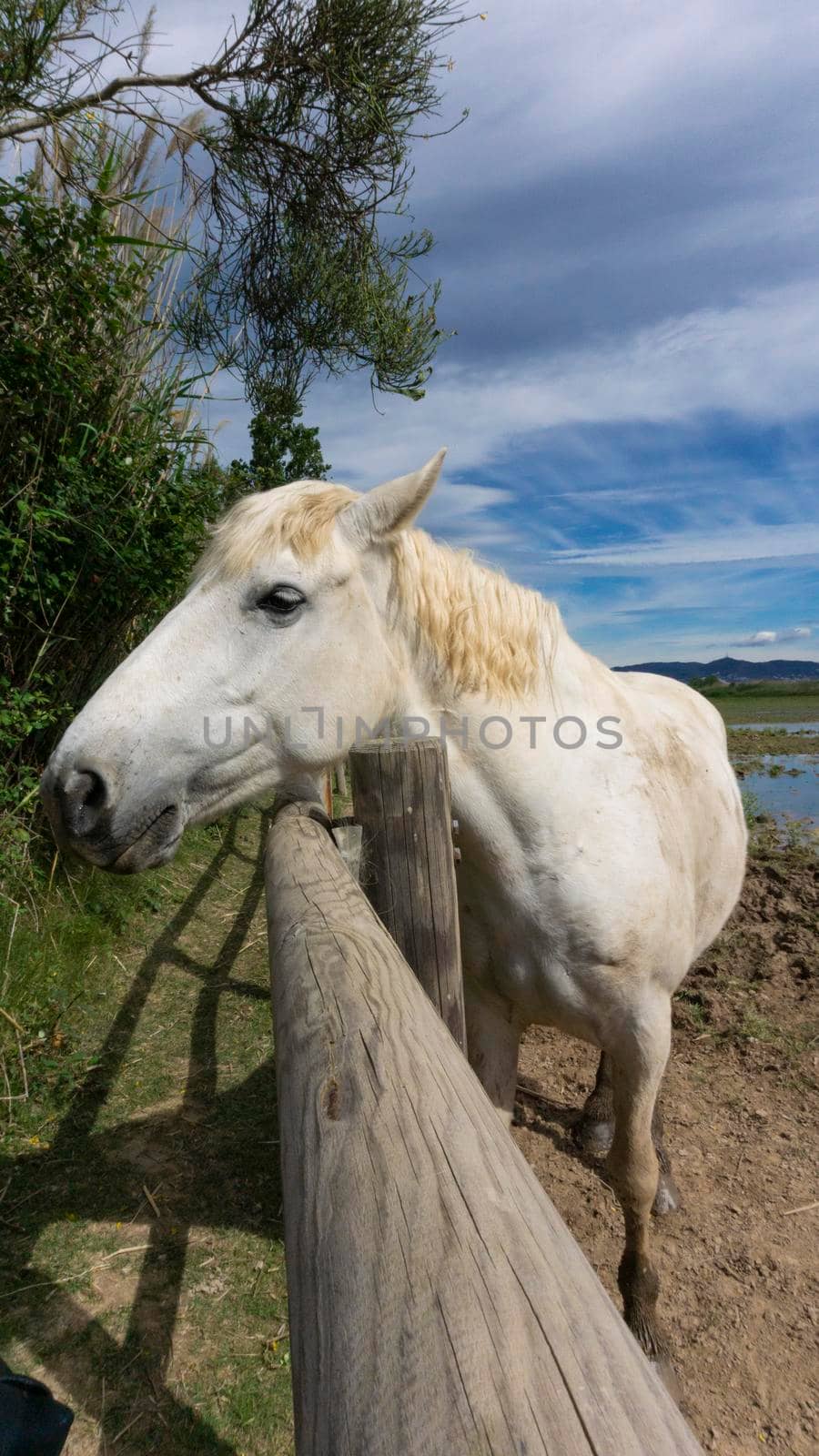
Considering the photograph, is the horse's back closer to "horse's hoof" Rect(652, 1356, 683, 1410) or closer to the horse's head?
the horse's head

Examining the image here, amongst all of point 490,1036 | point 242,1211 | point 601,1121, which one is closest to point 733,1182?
point 601,1121

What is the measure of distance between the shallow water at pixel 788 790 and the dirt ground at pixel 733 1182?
5.63 metres

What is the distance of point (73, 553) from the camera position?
4246 millimetres

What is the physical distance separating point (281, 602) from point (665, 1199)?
283 cm

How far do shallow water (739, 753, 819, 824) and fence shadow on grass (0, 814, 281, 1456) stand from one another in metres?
8.26

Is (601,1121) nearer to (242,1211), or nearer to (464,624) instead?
(242,1211)

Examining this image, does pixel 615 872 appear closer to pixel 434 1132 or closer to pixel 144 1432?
pixel 434 1132

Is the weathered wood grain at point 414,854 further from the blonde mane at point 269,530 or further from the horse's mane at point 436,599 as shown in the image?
the blonde mane at point 269,530

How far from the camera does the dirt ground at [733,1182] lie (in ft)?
7.16

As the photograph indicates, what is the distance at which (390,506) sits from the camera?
1.90m

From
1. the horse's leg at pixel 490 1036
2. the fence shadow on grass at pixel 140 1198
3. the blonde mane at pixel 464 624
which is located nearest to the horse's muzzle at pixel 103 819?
the blonde mane at pixel 464 624

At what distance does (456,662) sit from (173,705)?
2.46 feet

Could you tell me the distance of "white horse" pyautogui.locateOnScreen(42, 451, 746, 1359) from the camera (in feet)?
5.74

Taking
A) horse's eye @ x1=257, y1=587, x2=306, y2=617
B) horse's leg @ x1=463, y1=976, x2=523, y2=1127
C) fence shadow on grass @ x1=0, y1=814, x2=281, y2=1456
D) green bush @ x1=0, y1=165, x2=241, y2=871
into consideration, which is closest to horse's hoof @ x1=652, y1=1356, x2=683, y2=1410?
horse's leg @ x1=463, y1=976, x2=523, y2=1127
